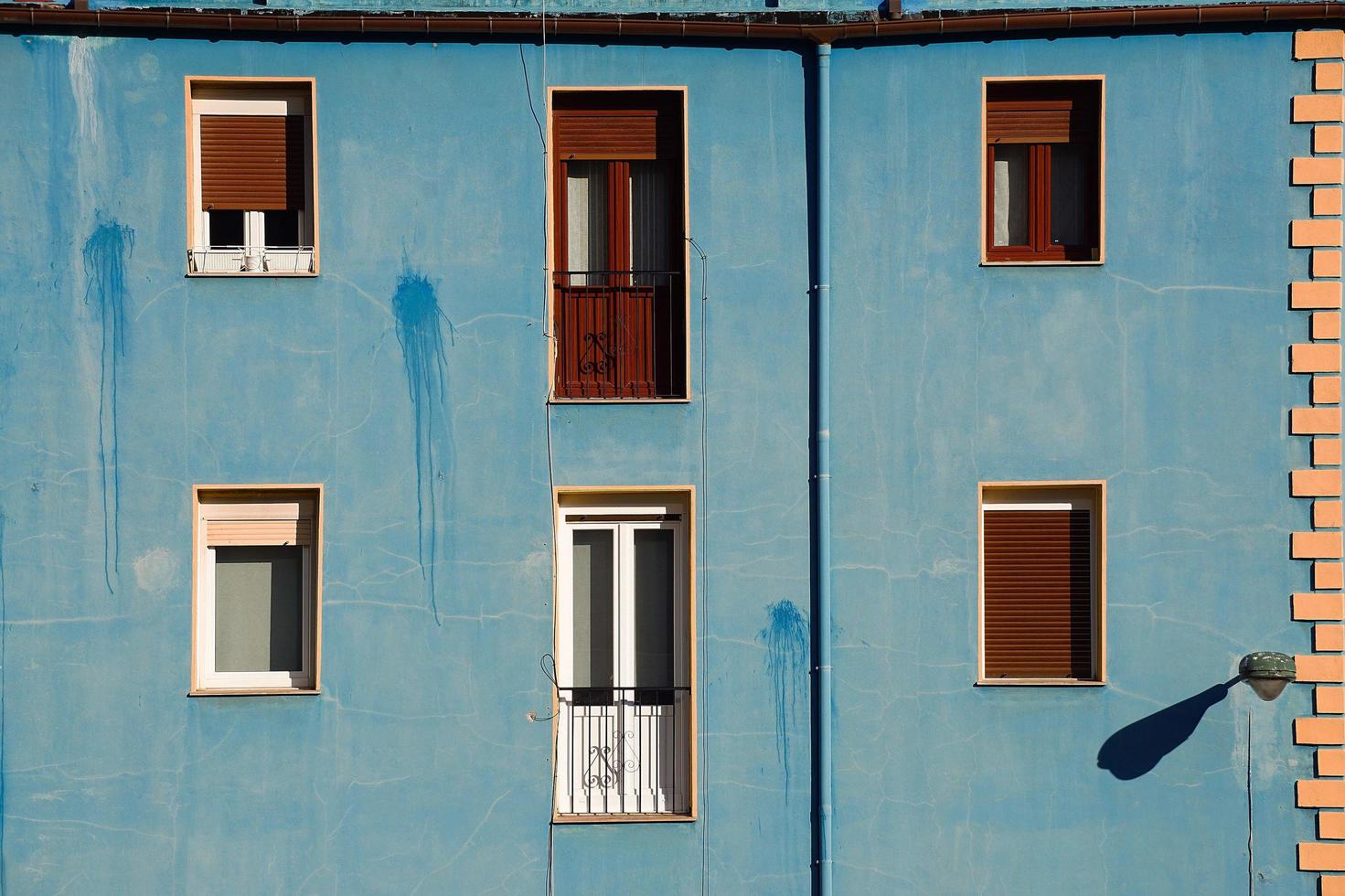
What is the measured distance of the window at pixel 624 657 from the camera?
467 inches

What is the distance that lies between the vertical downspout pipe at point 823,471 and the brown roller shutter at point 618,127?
1.08 metres

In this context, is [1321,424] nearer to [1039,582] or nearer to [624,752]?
[1039,582]

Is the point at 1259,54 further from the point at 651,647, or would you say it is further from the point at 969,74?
the point at 651,647

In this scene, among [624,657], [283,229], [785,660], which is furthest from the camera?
[283,229]

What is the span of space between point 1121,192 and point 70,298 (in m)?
7.54

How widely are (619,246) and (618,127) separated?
87cm

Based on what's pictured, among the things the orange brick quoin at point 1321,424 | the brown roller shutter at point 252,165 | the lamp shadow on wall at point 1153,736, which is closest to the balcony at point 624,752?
the lamp shadow on wall at point 1153,736

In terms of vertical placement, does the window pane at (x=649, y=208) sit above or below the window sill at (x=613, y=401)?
above

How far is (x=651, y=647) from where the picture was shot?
12.1 metres

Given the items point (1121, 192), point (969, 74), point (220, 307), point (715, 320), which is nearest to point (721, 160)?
point (715, 320)

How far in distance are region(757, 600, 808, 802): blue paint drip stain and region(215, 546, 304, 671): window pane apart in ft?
11.1

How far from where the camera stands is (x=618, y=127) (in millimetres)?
12227

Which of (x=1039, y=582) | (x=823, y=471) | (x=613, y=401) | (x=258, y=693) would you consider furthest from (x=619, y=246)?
(x=258, y=693)

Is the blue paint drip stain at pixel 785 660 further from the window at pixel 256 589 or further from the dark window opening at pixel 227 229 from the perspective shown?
the dark window opening at pixel 227 229
